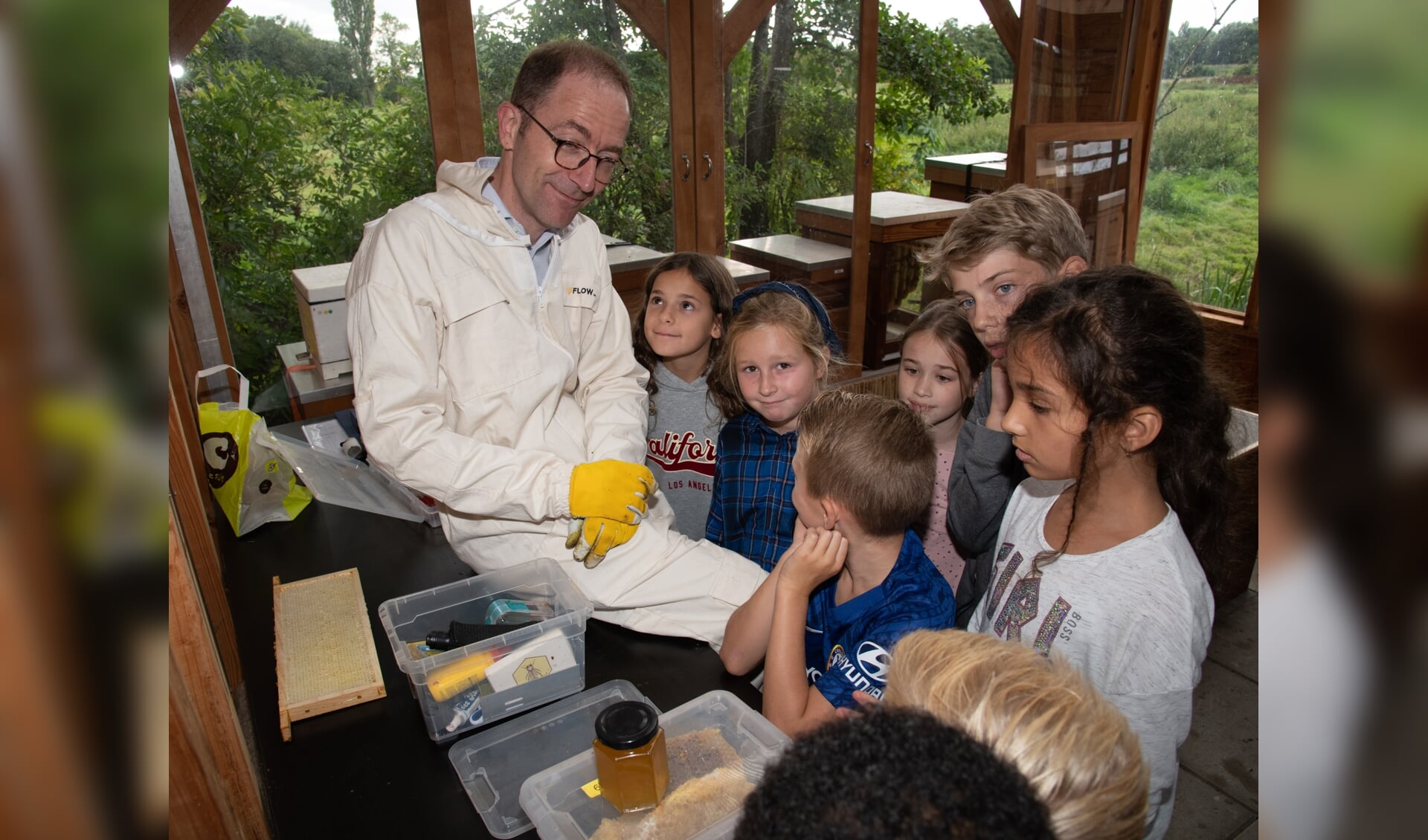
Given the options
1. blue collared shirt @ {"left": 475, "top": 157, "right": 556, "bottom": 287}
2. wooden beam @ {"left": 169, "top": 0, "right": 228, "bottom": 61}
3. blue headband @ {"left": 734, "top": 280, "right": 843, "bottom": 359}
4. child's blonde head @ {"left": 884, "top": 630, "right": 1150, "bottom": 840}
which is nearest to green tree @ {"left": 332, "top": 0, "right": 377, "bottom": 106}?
wooden beam @ {"left": 169, "top": 0, "right": 228, "bottom": 61}

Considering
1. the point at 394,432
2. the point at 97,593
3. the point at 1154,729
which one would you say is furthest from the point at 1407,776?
the point at 394,432

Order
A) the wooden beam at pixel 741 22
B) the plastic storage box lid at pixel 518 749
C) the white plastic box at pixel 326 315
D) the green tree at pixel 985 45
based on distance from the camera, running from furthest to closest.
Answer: the green tree at pixel 985 45 → the wooden beam at pixel 741 22 → the white plastic box at pixel 326 315 → the plastic storage box lid at pixel 518 749

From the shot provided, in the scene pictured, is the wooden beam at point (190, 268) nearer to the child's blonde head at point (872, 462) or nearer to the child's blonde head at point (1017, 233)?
the child's blonde head at point (872, 462)

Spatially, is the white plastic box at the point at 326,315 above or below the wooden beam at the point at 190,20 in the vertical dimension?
below

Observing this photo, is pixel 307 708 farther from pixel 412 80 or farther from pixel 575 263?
pixel 412 80

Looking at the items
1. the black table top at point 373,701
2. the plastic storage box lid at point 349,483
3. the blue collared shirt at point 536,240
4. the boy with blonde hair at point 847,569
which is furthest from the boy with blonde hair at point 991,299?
the plastic storage box lid at point 349,483

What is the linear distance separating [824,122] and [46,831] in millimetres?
4725

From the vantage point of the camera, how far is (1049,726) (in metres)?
0.74

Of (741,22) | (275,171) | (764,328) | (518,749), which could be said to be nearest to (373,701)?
(518,749)

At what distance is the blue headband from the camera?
2236mm

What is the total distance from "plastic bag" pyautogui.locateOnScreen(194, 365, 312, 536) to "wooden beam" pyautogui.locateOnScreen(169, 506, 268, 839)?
960 millimetres

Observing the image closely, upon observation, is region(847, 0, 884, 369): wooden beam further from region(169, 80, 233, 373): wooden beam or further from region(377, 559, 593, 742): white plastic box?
region(377, 559, 593, 742): white plastic box

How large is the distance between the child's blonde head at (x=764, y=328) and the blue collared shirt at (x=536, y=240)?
491 mm

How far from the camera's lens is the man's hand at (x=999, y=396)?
169 cm
